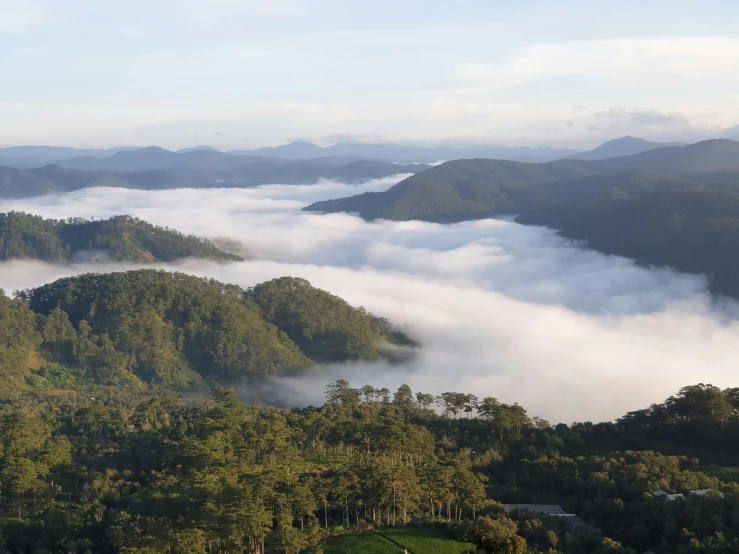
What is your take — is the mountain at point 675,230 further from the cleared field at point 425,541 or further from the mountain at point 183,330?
the cleared field at point 425,541

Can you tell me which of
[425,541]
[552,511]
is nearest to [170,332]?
[552,511]

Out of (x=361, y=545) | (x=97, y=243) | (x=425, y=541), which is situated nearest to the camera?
(x=361, y=545)

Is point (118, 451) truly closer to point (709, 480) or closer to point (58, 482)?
point (58, 482)

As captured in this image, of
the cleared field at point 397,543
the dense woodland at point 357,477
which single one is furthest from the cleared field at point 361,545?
the dense woodland at point 357,477

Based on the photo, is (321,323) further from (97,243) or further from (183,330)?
(97,243)

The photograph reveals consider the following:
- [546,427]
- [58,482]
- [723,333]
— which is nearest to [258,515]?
[58,482]
